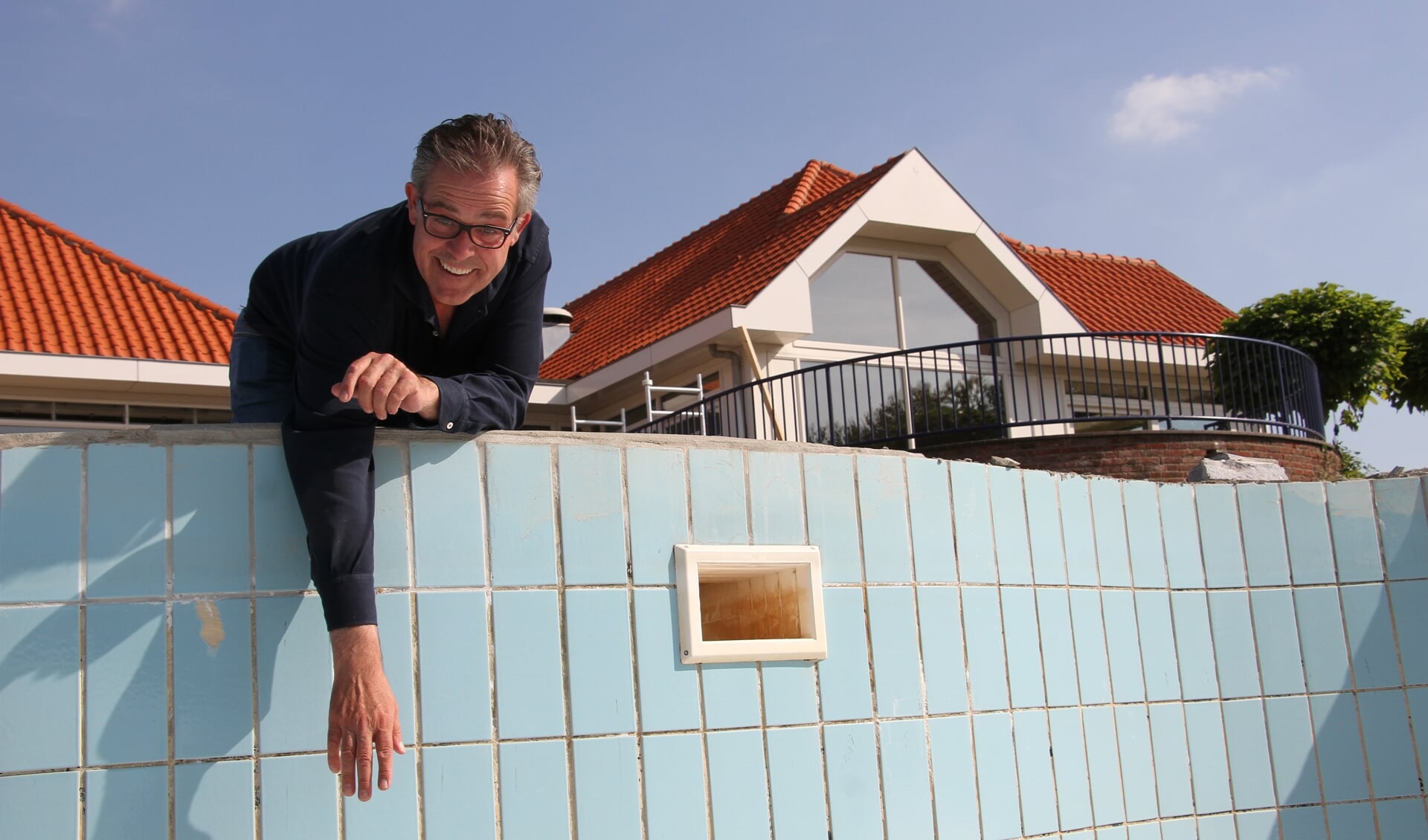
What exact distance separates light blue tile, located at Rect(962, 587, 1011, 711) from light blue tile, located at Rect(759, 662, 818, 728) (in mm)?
701

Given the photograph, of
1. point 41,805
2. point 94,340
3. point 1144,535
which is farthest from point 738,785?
point 94,340

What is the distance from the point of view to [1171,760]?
4.65 metres

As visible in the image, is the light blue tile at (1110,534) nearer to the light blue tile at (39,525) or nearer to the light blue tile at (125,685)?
the light blue tile at (125,685)

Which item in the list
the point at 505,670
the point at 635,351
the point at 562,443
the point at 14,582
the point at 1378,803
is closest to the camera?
the point at 14,582

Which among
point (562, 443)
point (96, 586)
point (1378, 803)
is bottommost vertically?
point (1378, 803)

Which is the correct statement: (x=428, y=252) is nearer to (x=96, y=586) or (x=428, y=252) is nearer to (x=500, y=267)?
(x=500, y=267)

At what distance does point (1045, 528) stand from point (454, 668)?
238 cm

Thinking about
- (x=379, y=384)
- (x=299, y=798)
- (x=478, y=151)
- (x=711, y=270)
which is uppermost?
(x=711, y=270)

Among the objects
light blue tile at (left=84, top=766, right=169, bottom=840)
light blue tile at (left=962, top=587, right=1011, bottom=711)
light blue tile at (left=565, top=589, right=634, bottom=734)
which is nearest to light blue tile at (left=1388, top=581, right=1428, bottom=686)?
light blue tile at (left=962, top=587, right=1011, bottom=711)

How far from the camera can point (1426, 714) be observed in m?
5.05

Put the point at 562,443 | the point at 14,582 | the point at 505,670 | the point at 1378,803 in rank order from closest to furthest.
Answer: the point at 14,582, the point at 505,670, the point at 562,443, the point at 1378,803

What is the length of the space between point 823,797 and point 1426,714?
9.87 feet

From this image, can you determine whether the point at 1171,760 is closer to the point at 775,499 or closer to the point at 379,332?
the point at 775,499

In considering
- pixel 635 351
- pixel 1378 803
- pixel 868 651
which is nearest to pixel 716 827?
pixel 868 651
